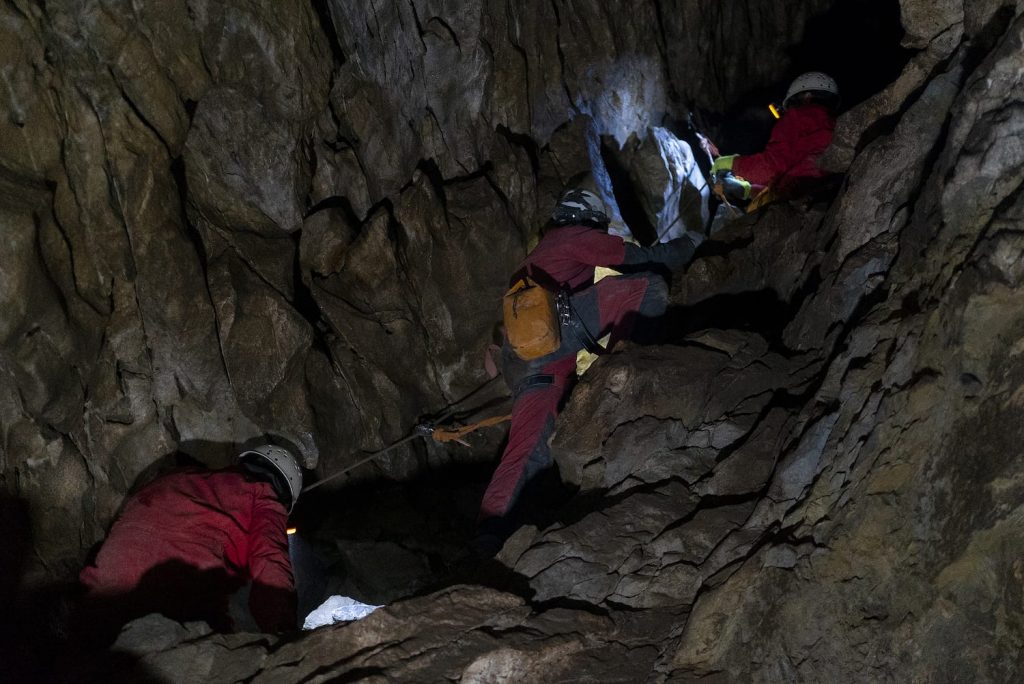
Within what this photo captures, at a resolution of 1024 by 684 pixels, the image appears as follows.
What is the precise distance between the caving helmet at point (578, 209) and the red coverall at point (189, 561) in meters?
3.23

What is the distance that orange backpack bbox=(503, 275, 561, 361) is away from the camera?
5367 millimetres

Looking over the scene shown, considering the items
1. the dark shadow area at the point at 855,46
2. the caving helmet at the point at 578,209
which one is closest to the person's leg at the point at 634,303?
the caving helmet at the point at 578,209

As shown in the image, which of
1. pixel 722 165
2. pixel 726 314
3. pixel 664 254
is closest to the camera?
pixel 726 314

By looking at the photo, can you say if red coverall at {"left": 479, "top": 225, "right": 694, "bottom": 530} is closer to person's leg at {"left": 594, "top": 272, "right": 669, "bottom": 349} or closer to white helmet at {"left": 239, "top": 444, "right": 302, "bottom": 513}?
person's leg at {"left": 594, "top": 272, "right": 669, "bottom": 349}

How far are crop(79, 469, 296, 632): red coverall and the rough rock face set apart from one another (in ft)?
1.76

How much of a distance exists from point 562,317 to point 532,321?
332 millimetres

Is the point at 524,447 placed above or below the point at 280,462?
below

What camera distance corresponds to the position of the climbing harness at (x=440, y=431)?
5965mm

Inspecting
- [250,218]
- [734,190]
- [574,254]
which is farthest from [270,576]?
[734,190]

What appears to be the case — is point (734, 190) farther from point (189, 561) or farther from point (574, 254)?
point (189, 561)

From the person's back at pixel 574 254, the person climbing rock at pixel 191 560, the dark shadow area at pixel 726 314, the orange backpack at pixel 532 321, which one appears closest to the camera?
the person climbing rock at pixel 191 560

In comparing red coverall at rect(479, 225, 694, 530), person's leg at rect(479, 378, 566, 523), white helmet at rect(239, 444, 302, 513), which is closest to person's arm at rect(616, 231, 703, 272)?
red coverall at rect(479, 225, 694, 530)

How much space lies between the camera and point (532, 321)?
211 inches

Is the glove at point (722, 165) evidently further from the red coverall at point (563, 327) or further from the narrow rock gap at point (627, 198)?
the red coverall at point (563, 327)
